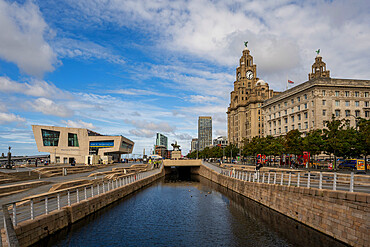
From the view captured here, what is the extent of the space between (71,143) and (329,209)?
4330 inches

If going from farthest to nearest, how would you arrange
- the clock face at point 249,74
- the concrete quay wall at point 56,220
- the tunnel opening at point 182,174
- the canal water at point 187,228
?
the clock face at point 249,74 < the tunnel opening at point 182,174 < the canal water at point 187,228 < the concrete quay wall at point 56,220

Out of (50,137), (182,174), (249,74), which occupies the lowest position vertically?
(182,174)

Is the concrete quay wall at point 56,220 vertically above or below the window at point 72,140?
below

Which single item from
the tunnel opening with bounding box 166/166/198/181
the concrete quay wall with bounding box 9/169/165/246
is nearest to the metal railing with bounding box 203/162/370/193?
the concrete quay wall with bounding box 9/169/165/246

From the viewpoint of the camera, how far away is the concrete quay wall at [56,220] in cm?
1453

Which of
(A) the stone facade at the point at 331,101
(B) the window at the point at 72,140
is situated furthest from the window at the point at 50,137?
(A) the stone facade at the point at 331,101

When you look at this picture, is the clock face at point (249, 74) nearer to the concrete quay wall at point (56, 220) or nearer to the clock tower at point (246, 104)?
the clock tower at point (246, 104)

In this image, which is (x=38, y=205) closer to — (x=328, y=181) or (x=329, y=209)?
(x=329, y=209)

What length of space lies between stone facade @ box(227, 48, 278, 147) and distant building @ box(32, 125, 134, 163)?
247ft

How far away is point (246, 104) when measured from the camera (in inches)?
6442

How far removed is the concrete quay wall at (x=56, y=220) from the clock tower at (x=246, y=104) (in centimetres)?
13011

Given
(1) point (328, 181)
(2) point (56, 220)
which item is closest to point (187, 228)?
(2) point (56, 220)

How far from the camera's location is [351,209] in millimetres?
15648

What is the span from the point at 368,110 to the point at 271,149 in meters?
39.0
